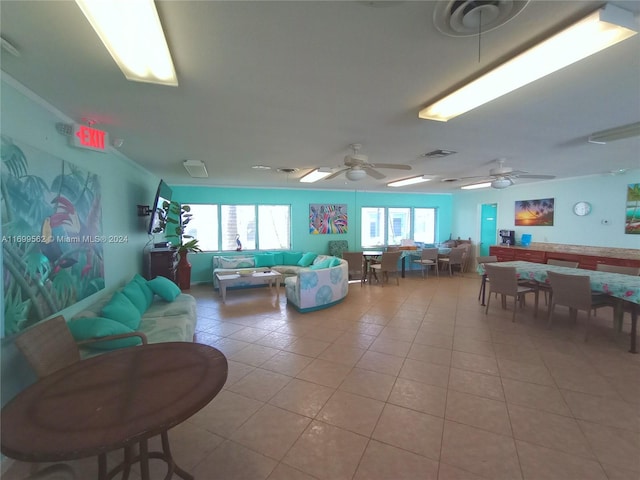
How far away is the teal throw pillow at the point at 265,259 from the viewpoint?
703 centimetres

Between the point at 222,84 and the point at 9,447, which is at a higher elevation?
the point at 222,84

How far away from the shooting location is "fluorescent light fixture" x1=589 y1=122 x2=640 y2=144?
106 inches

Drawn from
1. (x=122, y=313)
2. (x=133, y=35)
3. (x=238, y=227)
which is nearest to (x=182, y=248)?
(x=238, y=227)

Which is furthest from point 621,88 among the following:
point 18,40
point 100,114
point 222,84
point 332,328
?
point 100,114

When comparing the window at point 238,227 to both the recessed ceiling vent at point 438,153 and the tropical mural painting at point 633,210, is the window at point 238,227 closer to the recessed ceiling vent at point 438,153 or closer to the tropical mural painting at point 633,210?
the recessed ceiling vent at point 438,153

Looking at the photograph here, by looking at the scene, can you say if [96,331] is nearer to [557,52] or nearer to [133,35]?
[133,35]

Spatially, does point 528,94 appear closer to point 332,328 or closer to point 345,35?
point 345,35

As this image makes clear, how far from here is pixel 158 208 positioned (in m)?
4.36

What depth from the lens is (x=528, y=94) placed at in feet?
6.95

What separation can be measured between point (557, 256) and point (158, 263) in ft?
26.8

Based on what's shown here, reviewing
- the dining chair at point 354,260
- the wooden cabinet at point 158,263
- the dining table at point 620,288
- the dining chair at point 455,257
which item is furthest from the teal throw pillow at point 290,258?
the dining table at point 620,288

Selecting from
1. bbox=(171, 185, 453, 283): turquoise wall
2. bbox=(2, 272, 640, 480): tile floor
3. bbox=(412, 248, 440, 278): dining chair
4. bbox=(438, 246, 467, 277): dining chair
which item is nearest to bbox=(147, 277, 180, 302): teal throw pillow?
bbox=(2, 272, 640, 480): tile floor

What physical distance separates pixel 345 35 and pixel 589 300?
412 centimetres

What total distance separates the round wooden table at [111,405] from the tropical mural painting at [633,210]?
7405 millimetres
